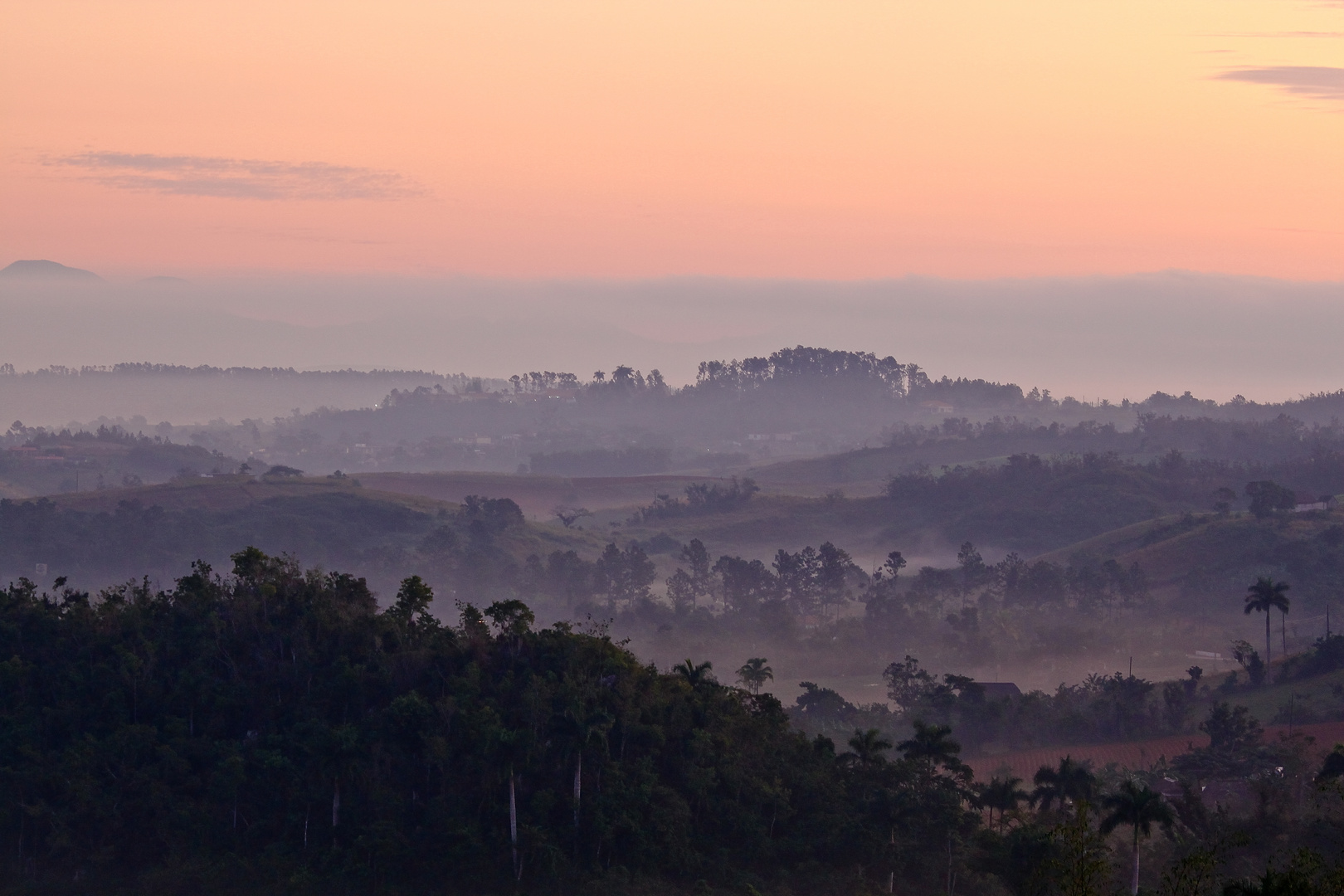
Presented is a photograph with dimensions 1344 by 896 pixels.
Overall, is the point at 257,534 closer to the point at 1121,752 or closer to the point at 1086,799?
the point at 1121,752

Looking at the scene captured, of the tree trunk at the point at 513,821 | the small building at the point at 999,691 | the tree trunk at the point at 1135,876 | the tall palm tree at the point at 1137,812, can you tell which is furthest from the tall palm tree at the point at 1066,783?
the small building at the point at 999,691

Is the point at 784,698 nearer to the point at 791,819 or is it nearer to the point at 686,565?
the point at 791,819

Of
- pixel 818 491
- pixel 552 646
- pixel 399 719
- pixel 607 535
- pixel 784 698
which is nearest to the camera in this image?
pixel 399 719

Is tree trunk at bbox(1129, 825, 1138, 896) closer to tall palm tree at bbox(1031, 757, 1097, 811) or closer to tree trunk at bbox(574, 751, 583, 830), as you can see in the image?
tall palm tree at bbox(1031, 757, 1097, 811)

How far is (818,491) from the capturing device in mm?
193875

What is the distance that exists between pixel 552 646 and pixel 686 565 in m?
89.5

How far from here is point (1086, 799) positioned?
3866 cm

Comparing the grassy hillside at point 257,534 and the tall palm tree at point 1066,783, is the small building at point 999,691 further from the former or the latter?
the grassy hillside at point 257,534

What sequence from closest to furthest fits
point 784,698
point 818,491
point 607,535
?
1. point 784,698
2. point 607,535
3. point 818,491

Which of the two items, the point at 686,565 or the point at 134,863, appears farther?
the point at 686,565

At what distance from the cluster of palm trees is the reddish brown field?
577 inches

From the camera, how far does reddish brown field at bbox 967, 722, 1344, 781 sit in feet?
195

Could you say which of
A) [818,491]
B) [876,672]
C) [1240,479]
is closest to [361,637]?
[876,672]

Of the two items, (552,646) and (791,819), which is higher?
(552,646)
